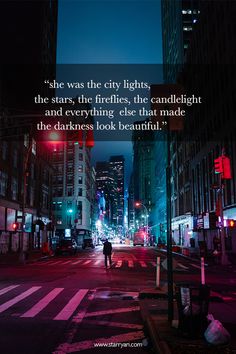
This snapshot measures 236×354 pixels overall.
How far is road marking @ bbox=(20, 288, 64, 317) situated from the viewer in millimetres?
10852

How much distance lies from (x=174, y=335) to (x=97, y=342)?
1533mm

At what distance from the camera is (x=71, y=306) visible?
12.1 meters

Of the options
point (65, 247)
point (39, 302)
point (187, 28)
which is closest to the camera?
point (39, 302)

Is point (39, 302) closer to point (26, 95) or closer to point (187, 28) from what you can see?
point (26, 95)

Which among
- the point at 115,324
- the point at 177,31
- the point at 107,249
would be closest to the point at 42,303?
the point at 115,324

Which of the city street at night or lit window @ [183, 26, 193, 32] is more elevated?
lit window @ [183, 26, 193, 32]

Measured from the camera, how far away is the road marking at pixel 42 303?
10.9 meters

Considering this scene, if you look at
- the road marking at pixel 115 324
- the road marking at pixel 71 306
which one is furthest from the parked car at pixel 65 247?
the road marking at pixel 115 324

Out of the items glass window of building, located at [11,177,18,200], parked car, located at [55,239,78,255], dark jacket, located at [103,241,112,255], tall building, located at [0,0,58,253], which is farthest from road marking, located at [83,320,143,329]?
glass window of building, located at [11,177,18,200]

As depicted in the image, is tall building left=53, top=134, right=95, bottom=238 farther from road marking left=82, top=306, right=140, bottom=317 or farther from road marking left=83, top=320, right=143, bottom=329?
road marking left=83, top=320, right=143, bottom=329

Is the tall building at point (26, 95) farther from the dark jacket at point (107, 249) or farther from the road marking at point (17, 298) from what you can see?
the road marking at point (17, 298)

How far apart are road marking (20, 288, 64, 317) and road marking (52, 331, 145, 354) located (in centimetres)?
314

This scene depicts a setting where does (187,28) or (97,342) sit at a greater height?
(187,28)

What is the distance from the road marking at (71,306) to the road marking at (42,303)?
0.68m
